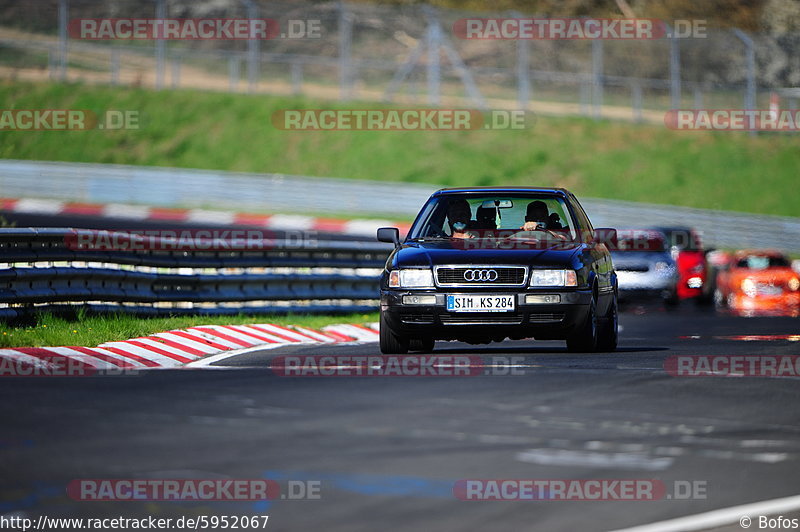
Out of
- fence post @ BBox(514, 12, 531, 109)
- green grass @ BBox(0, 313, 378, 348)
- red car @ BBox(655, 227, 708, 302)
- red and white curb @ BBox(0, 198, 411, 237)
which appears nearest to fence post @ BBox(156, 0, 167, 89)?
red and white curb @ BBox(0, 198, 411, 237)

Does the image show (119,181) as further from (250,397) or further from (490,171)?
(250,397)

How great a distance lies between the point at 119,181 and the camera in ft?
133

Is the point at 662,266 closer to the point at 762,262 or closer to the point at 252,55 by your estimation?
the point at 762,262

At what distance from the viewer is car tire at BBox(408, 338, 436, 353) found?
1375cm

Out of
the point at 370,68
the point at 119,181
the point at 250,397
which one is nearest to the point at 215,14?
the point at 370,68

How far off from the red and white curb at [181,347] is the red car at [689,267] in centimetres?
992

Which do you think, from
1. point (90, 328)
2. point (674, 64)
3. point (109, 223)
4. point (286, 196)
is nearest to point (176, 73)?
point (286, 196)

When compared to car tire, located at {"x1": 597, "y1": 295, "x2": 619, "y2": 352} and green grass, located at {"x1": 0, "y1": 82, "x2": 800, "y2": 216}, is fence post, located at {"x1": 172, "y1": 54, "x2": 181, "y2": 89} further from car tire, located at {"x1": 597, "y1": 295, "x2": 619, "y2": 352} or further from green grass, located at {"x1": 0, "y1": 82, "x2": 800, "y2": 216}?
car tire, located at {"x1": 597, "y1": 295, "x2": 619, "y2": 352}

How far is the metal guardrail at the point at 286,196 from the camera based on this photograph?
39.8m

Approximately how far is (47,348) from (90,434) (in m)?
4.85

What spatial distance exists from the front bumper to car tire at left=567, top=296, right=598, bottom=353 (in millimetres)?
127

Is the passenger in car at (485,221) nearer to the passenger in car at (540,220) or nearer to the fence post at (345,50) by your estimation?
the passenger in car at (540,220)

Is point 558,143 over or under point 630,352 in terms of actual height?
over

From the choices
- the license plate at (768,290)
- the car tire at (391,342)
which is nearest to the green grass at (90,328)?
the car tire at (391,342)
